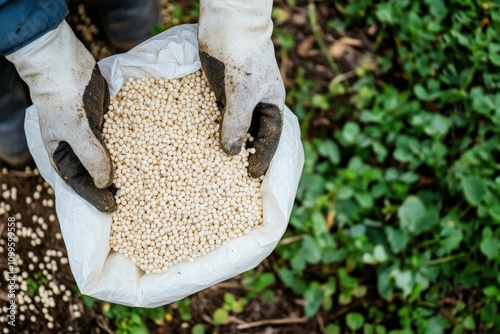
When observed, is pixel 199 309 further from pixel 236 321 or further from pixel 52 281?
pixel 52 281

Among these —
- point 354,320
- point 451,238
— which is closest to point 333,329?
point 354,320

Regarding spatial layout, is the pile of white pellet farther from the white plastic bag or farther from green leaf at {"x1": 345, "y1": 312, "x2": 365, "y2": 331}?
green leaf at {"x1": 345, "y1": 312, "x2": 365, "y2": 331}

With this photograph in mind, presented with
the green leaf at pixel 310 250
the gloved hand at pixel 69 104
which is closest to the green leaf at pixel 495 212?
the green leaf at pixel 310 250

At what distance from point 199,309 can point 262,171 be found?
670mm

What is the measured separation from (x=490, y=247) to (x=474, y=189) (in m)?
0.20

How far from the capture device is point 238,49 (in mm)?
1263

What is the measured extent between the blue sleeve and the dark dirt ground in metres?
0.70

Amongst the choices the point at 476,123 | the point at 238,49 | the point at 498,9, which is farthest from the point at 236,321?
the point at 498,9

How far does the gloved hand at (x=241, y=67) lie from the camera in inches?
49.8

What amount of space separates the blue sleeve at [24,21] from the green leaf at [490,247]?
4.91 ft

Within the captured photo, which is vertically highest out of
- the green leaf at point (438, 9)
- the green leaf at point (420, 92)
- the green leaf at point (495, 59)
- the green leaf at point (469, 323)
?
the green leaf at point (438, 9)

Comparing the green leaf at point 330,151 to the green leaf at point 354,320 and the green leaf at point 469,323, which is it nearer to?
the green leaf at point 354,320

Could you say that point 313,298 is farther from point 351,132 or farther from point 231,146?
point 231,146

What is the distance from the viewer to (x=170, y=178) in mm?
1352
